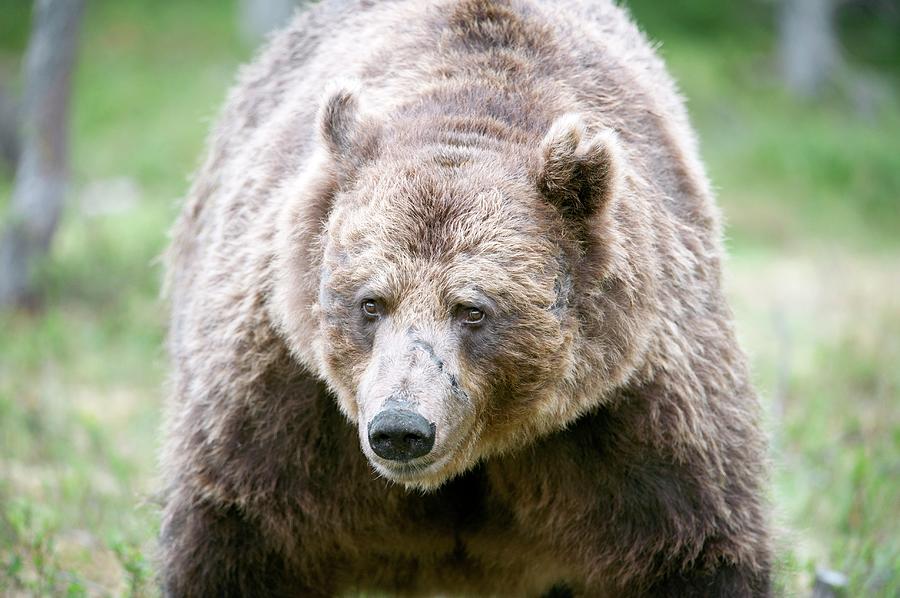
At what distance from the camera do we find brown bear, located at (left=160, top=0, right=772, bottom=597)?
412 centimetres

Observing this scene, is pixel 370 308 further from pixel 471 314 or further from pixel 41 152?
pixel 41 152

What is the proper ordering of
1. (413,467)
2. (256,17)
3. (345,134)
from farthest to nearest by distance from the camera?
(256,17) < (345,134) < (413,467)

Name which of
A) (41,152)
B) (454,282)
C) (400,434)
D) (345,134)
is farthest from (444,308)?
(41,152)

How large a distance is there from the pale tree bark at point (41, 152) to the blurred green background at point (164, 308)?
275 mm

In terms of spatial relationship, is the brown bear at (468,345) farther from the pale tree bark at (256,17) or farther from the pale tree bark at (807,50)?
the pale tree bark at (807,50)

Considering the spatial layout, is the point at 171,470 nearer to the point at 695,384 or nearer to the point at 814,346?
the point at 695,384

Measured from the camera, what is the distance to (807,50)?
2797 cm

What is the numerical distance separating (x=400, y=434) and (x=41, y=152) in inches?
373

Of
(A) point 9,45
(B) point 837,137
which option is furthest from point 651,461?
(A) point 9,45

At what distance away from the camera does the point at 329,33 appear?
594cm

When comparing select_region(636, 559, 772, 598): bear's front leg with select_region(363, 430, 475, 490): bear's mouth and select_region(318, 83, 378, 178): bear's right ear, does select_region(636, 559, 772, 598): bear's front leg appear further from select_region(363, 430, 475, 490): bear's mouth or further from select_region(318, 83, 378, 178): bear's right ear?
select_region(318, 83, 378, 178): bear's right ear

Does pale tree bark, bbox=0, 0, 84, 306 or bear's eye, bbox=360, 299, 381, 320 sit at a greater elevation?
pale tree bark, bbox=0, 0, 84, 306

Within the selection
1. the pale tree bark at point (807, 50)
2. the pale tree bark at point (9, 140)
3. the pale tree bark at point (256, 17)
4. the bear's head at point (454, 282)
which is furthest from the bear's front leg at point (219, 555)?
the pale tree bark at point (807, 50)


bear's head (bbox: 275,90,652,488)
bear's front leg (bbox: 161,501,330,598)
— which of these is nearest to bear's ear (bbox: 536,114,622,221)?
bear's head (bbox: 275,90,652,488)
